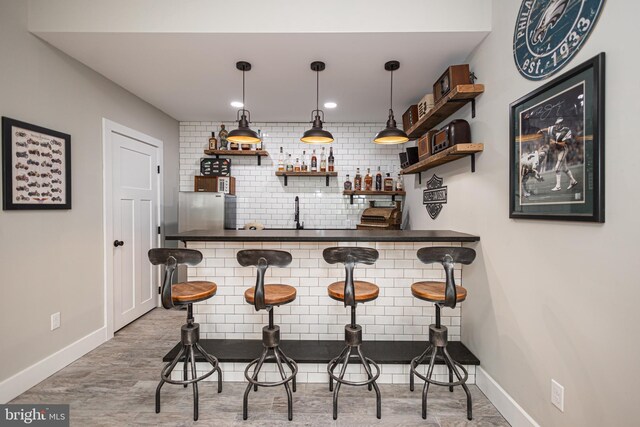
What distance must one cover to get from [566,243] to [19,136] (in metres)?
3.40

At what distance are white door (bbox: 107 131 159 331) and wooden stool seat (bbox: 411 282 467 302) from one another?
2.92 metres

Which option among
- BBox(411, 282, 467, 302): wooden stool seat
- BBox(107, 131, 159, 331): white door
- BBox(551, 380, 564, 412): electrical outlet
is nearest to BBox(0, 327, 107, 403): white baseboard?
BBox(107, 131, 159, 331): white door

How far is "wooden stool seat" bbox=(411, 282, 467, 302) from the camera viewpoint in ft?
6.10

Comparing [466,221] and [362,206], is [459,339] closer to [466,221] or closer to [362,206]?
[466,221]

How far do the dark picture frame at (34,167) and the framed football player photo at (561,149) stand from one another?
3.25 meters

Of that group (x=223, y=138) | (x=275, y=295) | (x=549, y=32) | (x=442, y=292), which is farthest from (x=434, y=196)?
(x=223, y=138)

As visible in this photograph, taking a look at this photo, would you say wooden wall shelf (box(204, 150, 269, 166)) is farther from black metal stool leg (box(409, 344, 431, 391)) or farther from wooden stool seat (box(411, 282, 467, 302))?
black metal stool leg (box(409, 344, 431, 391))

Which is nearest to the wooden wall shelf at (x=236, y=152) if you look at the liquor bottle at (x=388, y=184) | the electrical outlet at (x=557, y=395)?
the liquor bottle at (x=388, y=184)

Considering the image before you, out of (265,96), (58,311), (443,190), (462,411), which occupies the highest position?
(265,96)

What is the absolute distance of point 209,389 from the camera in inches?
84.9

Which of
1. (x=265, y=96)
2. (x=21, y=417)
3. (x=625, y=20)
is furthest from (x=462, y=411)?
(x=265, y=96)

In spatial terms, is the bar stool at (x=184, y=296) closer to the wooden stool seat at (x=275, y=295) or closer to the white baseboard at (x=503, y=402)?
the wooden stool seat at (x=275, y=295)

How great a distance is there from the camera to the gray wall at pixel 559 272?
3.76 feet

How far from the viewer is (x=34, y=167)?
2197mm
